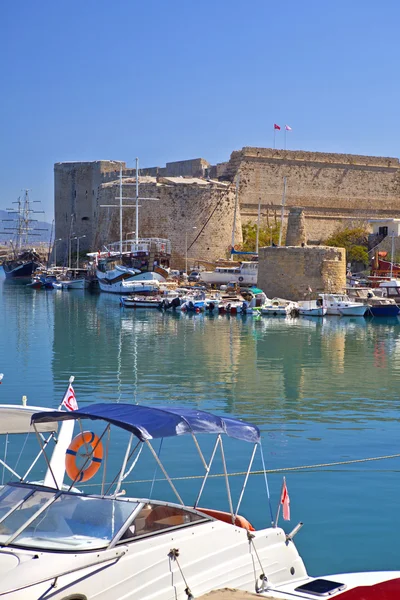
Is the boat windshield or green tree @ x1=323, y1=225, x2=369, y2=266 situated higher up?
green tree @ x1=323, y1=225, x2=369, y2=266

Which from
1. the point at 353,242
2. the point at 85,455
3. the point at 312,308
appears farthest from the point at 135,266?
the point at 85,455

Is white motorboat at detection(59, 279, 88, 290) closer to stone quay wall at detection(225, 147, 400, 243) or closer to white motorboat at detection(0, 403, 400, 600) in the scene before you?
stone quay wall at detection(225, 147, 400, 243)

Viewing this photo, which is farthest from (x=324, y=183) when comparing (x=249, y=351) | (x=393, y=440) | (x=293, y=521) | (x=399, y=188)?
(x=293, y=521)

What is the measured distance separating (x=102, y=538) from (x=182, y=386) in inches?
379

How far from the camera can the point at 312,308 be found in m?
31.8

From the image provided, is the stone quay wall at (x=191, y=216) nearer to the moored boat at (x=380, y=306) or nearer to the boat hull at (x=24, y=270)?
the moored boat at (x=380, y=306)

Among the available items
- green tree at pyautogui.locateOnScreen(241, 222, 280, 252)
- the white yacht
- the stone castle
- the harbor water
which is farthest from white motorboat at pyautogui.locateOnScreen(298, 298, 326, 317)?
the stone castle

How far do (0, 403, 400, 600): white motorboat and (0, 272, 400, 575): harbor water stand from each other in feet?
3.52

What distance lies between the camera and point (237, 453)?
9930 millimetres

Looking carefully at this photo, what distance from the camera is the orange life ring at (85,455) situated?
6.45 meters

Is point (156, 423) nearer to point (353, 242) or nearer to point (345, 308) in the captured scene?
point (345, 308)

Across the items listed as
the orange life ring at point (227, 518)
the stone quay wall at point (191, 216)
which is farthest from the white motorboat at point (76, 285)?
the orange life ring at point (227, 518)

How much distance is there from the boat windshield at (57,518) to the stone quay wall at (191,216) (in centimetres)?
3883

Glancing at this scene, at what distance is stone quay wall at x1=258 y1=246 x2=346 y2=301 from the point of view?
112 ft
